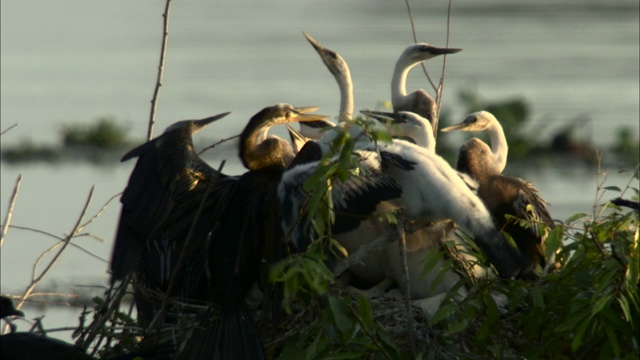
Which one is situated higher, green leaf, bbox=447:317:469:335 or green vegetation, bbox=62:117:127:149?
green leaf, bbox=447:317:469:335

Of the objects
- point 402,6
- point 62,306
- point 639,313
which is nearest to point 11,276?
point 62,306

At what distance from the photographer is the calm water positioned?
11.0m

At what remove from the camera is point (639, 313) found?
389 cm

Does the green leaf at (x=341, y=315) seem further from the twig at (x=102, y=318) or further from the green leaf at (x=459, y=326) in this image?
the twig at (x=102, y=318)

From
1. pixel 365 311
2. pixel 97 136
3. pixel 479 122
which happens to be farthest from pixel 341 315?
pixel 97 136

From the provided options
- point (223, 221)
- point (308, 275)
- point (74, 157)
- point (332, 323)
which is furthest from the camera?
point (74, 157)

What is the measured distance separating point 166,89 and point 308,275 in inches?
422

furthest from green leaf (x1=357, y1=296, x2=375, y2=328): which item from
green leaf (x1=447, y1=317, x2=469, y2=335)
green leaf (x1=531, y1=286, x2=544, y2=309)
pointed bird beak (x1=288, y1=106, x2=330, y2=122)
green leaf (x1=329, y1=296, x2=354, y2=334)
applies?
pointed bird beak (x1=288, y1=106, x2=330, y2=122)

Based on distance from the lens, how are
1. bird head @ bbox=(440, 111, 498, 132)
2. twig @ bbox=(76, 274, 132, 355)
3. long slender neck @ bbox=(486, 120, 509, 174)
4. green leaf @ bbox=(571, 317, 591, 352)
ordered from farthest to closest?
bird head @ bbox=(440, 111, 498, 132), long slender neck @ bbox=(486, 120, 509, 174), twig @ bbox=(76, 274, 132, 355), green leaf @ bbox=(571, 317, 591, 352)

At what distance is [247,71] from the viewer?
54.0 feet

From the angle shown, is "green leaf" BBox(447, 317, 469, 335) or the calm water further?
the calm water

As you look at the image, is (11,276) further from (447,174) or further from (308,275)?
(308,275)

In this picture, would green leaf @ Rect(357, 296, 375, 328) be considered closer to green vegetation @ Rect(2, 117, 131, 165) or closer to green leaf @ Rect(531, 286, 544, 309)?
green leaf @ Rect(531, 286, 544, 309)

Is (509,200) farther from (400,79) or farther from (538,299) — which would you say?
(400,79)
